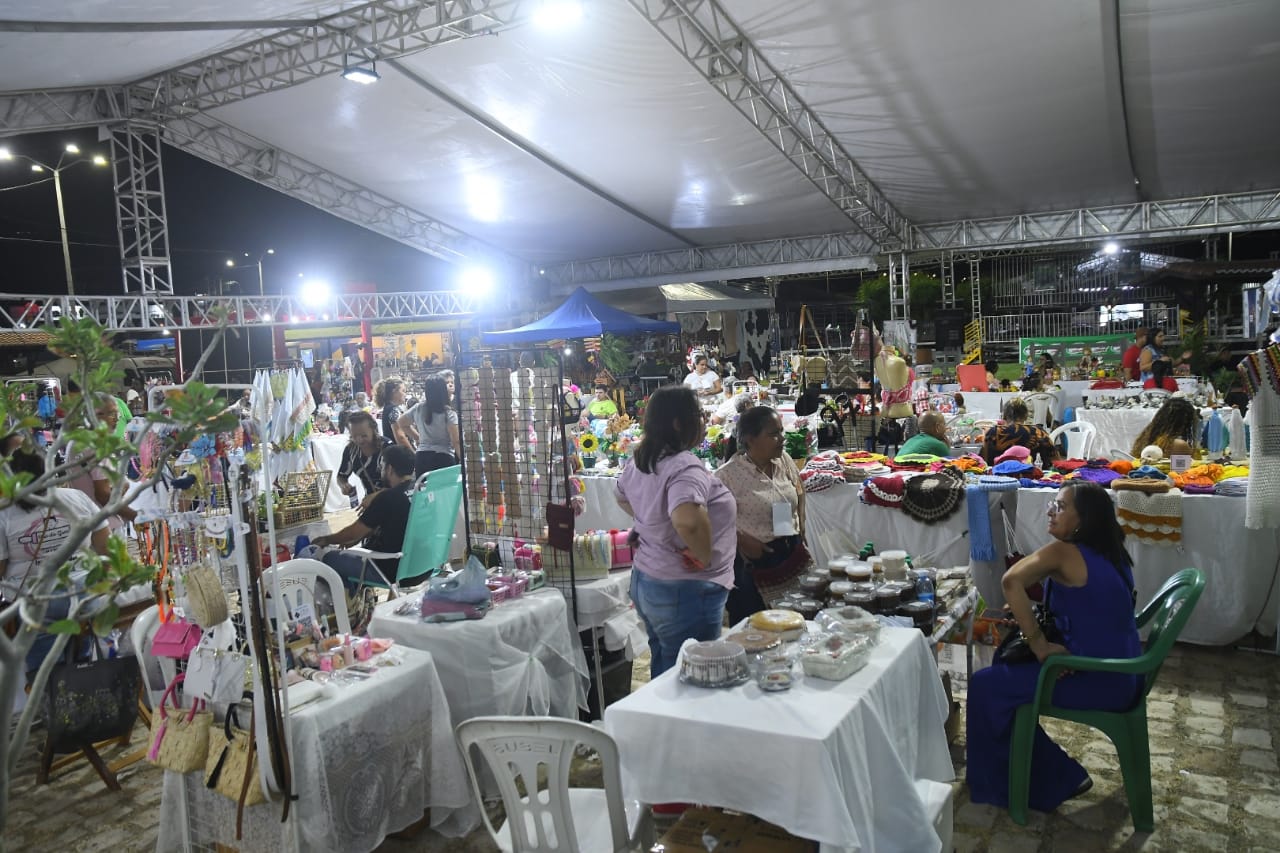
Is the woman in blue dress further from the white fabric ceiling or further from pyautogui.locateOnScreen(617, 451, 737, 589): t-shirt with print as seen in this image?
the white fabric ceiling

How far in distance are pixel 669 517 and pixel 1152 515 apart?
9.24ft

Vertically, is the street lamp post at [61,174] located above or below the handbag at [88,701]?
above

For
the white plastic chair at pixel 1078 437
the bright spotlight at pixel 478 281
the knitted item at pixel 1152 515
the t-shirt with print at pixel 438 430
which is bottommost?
the knitted item at pixel 1152 515

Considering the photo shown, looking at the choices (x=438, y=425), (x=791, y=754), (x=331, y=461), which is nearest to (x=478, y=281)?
(x=331, y=461)

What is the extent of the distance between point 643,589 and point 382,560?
1788 millimetres

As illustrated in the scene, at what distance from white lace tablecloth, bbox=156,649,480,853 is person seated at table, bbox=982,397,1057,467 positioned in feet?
13.0

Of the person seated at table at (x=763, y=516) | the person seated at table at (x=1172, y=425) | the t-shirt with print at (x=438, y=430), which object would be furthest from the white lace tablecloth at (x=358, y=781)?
the person seated at table at (x=1172, y=425)

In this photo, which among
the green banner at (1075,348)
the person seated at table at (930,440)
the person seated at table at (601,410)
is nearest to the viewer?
the person seated at table at (930,440)

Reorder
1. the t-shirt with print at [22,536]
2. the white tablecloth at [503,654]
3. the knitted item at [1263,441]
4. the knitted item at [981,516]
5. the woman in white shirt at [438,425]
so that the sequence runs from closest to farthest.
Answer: the white tablecloth at [503,654] < the t-shirt with print at [22,536] < the knitted item at [1263,441] < the knitted item at [981,516] < the woman in white shirt at [438,425]

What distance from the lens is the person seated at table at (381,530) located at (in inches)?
160

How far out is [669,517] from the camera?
2.75 meters

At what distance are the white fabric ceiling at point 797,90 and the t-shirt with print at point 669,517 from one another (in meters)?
4.73

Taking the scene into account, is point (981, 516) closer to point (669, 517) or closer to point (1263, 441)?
point (1263, 441)

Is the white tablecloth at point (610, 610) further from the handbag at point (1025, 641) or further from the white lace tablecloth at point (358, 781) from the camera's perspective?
the handbag at point (1025, 641)
